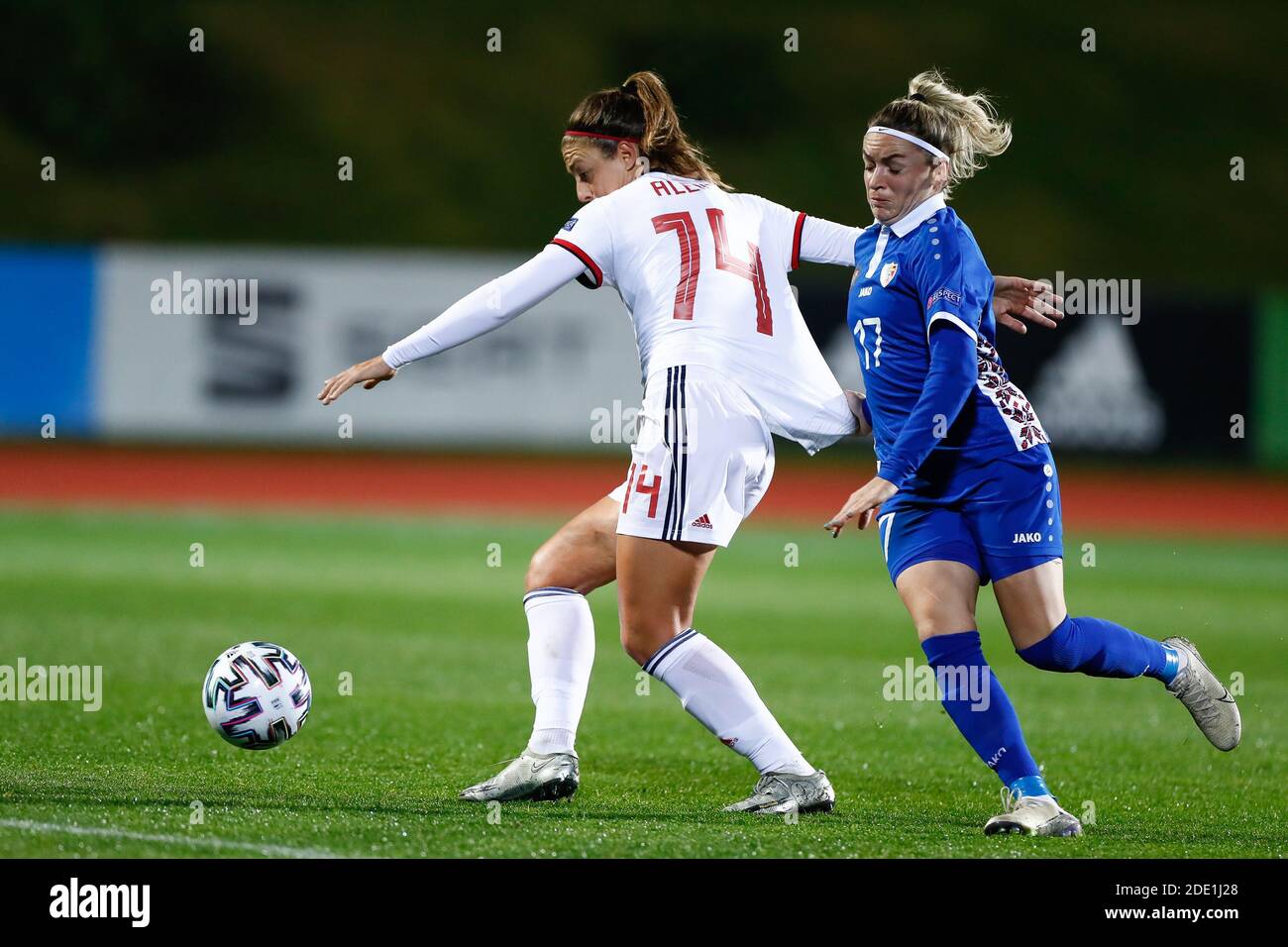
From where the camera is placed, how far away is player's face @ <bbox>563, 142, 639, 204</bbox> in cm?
552

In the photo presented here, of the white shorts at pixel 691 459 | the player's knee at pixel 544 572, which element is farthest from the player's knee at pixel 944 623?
the player's knee at pixel 544 572

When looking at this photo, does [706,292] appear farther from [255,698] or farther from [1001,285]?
[255,698]

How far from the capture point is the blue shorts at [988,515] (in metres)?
5.08

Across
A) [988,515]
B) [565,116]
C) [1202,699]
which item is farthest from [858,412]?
[565,116]

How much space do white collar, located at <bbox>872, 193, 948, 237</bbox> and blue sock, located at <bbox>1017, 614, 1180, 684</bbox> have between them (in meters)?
1.36

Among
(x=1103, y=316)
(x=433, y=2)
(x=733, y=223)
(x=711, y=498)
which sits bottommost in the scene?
(x=711, y=498)

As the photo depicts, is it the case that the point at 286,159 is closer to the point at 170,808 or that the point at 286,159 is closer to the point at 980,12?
the point at 980,12

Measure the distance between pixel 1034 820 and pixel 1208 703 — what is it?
1.05 metres

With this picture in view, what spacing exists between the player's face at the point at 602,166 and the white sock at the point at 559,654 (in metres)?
1.46

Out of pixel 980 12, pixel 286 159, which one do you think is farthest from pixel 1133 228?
pixel 286 159

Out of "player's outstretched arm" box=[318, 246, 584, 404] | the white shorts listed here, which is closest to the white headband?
the white shorts

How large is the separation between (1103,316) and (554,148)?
45.6ft

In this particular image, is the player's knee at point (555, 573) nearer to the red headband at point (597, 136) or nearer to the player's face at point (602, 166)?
the player's face at point (602, 166)
